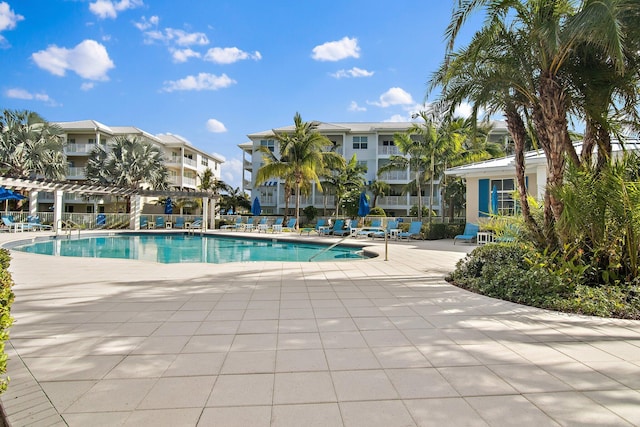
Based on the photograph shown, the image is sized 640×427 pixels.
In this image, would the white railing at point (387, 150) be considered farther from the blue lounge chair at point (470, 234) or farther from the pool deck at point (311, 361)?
the pool deck at point (311, 361)

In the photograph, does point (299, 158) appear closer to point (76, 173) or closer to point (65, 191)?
point (65, 191)

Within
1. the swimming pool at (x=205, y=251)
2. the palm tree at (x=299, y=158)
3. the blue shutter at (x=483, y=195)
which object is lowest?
the swimming pool at (x=205, y=251)

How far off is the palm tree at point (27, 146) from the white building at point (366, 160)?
15.5 meters

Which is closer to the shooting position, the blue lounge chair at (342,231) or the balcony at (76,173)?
the blue lounge chair at (342,231)

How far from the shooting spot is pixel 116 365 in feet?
10.2

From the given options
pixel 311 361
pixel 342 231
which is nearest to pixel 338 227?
pixel 342 231

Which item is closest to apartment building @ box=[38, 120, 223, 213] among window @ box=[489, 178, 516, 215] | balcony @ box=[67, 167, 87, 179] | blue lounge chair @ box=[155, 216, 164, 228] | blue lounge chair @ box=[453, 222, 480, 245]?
balcony @ box=[67, 167, 87, 179]

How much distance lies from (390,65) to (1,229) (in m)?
24.1

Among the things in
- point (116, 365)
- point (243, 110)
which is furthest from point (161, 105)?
point (116, 365)

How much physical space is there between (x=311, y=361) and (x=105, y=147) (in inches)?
1485

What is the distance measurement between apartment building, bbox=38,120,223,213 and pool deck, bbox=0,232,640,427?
98.2 ft

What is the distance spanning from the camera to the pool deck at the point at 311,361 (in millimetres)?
2355

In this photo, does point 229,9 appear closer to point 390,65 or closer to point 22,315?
point 390,65

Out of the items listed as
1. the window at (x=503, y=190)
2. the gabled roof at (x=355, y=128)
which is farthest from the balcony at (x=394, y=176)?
the window at (x=503, y=190)
